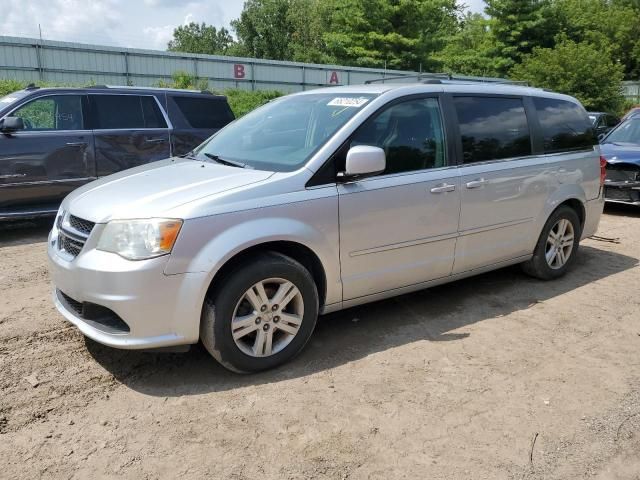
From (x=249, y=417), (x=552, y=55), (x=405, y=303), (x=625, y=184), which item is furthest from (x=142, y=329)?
(x=552, y=55)

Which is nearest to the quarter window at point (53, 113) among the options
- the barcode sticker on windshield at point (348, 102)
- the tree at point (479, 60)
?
the barcode sticker on windshield at point (348, 102)

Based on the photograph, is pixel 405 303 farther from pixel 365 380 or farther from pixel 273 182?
pixel 273 182

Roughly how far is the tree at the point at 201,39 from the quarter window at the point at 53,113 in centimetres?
8102

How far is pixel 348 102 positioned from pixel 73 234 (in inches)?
84.1

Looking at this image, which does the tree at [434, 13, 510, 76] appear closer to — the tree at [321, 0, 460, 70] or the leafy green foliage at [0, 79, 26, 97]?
the tree at [321, 0, 460, 70]

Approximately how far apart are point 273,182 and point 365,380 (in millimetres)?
1381

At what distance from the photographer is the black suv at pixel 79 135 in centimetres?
730

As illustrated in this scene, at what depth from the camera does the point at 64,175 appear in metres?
7.67

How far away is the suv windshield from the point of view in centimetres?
1030

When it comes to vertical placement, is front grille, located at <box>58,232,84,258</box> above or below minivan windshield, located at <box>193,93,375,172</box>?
below

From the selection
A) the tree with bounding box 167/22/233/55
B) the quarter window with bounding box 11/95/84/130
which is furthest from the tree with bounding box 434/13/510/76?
the tree with bounding box 167/22/233/55

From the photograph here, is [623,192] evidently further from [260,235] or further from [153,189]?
[153,189]

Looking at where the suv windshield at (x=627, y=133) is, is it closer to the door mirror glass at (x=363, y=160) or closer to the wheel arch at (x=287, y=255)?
the door mirror glass at (x=363, y=160)

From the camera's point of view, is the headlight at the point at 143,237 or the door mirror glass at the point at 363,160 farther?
the door mirror glass at the point at 363,160
